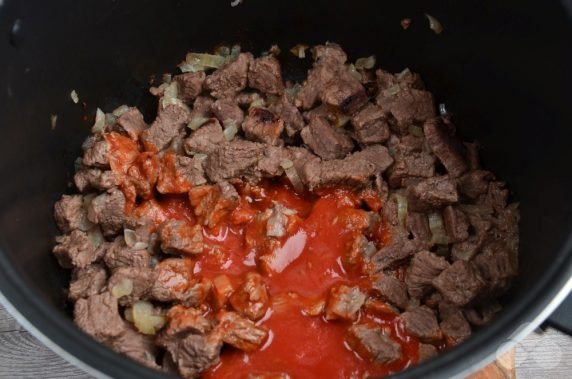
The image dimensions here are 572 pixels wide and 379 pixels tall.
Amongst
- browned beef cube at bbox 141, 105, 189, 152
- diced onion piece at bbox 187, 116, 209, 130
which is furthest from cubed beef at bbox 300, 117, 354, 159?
browned beef cube at bbox 141, 105, 189, 152

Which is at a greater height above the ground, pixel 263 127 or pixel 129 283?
pixel 263 127

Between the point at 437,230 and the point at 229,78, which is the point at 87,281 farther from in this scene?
the point at 437,230

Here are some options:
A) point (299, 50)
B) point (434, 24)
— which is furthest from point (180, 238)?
point (434, 24)

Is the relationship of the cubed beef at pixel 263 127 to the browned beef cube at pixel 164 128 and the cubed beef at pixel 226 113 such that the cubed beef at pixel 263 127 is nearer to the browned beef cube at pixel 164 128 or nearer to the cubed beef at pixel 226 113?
the cubed beef at pixel 226 113

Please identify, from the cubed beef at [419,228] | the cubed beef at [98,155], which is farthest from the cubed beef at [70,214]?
the cubed beef at [419,228]

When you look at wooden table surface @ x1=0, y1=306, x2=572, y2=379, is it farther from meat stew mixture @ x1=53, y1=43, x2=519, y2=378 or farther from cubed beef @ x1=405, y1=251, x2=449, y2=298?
cubed beef @ x1=405, y1=251, x2=449, y2=298

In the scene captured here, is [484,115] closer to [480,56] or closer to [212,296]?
[480,56]

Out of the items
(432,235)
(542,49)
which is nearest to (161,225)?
(432,235)
